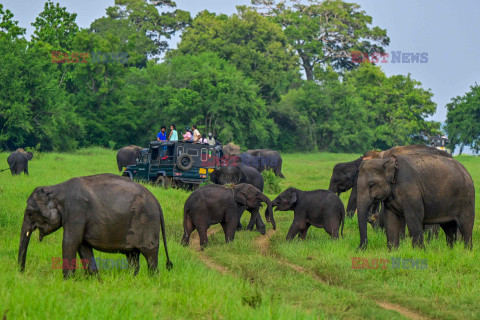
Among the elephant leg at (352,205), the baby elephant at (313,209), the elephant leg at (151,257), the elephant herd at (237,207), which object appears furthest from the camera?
the elephant leg at (352,205)

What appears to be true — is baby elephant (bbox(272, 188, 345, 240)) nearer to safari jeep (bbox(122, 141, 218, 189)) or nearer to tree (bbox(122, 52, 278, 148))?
safari jeep (bbox(122, 141, 218, 189))

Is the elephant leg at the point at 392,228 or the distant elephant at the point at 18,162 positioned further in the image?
the distant elephant at the point at 18,162

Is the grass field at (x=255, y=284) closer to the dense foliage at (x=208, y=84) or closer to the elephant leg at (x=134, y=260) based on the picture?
the elephant leg at (x=134, y=260)

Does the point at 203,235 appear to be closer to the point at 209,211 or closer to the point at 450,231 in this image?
the point at 209,211

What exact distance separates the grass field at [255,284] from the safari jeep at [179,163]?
7.71m

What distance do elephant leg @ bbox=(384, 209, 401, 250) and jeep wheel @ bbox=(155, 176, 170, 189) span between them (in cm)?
1036

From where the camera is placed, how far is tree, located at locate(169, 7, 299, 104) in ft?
172

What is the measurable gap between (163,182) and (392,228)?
10806mm

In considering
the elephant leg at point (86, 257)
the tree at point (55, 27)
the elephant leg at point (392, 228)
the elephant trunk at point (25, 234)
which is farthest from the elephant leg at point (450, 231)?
the tree at point (55, 27)

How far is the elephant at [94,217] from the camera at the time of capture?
25.6ft

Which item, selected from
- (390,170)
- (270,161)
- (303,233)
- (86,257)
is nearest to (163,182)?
(303,233)

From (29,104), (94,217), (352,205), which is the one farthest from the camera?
(29,104)

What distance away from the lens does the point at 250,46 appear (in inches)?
2190

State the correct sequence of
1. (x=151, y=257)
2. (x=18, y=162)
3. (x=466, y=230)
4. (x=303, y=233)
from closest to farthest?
(x=151, y=257) → (x=466, y=230) → (x=303, y=233) → (x=18, y=162)
